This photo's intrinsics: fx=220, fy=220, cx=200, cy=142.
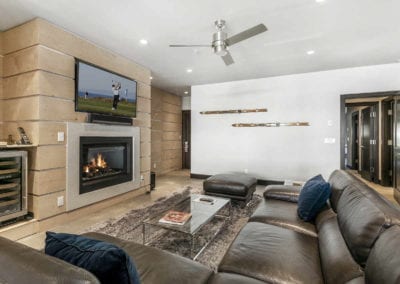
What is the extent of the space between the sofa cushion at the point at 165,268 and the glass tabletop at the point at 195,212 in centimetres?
71

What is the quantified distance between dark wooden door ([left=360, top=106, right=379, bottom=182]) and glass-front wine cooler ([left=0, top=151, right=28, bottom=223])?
736 centimetres

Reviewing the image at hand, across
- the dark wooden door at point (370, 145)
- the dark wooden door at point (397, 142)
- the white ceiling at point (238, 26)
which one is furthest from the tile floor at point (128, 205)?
the white ceiling at point (238, 26)

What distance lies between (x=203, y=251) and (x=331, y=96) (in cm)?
447

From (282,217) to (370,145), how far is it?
558 cm

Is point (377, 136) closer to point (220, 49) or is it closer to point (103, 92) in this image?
point (220, 49)

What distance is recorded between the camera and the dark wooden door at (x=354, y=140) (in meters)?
7.86

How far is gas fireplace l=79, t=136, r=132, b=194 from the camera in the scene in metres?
3.38

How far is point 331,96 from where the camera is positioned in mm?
4918

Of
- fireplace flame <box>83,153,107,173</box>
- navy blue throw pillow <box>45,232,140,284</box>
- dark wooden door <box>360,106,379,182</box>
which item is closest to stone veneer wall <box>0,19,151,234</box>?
fireplace flame <box>83,153,107,173</box>

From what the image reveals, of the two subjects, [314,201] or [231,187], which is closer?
[314,201]

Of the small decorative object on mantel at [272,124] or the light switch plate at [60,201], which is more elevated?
the small decorative object on mantel at [272,124]

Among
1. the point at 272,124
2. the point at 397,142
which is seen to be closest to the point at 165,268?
the point at 272,124

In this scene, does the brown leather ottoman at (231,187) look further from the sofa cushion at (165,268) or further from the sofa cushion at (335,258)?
the sofa cushion at (165,268)

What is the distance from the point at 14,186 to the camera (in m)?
2.70
